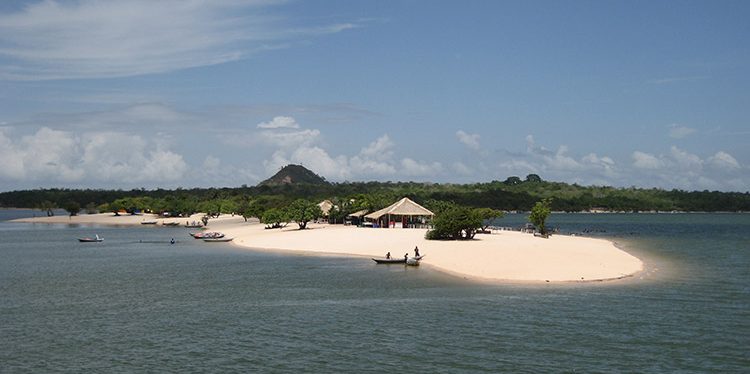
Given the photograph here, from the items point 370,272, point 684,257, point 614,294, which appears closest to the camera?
point 614,294

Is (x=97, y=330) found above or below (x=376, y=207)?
below

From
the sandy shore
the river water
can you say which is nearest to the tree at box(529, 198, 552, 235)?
the sandy shore

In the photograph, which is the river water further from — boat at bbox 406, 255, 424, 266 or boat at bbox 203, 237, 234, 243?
boat at bbox 203, 237, 234, 243

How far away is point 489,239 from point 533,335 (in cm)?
4125

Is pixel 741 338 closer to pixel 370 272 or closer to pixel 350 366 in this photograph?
pixel 350 366

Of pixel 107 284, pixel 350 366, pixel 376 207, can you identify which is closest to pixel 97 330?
pixel 350 366

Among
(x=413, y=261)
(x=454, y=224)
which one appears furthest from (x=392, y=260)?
(x=454, y=224)

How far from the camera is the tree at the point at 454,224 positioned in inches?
2665

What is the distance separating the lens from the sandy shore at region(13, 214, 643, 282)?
146 feet

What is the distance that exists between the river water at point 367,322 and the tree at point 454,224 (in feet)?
55.8

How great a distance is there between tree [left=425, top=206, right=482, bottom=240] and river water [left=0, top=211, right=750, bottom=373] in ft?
55.8

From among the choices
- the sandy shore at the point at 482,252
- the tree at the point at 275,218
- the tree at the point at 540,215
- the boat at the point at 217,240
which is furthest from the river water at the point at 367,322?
the tree at the point at 275,218

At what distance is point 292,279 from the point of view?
46.0 metres

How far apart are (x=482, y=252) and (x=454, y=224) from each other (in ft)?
41.0
